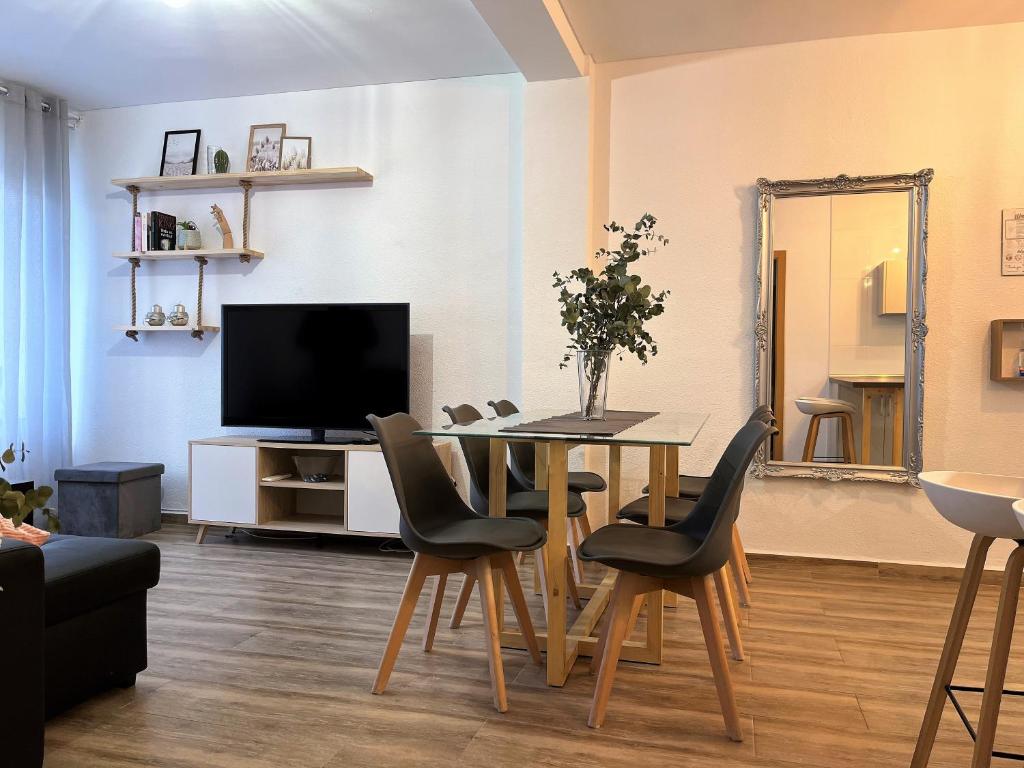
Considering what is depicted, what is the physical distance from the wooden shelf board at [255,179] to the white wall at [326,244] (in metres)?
0.07

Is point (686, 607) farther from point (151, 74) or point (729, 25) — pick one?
point (151, 74)

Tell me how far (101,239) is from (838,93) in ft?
15.1

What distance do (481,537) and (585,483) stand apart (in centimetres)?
135

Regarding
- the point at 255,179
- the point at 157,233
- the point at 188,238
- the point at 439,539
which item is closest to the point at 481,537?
the point at 439,539

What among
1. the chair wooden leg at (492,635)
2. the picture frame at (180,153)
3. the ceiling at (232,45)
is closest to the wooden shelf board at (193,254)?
the picture frame at (180,153)

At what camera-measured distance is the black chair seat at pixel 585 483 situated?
369 centimetres

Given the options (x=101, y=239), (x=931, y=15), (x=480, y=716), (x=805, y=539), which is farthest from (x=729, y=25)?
(x=101, y=239)

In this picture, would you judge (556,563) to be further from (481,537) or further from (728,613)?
(728,613)

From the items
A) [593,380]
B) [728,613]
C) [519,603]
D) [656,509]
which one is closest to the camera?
[519,603]

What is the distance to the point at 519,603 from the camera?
2645 mm

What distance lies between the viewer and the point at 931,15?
3.80 m

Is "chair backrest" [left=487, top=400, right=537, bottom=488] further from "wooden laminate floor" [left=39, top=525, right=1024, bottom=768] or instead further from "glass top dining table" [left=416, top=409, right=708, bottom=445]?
"glass top dining table" [left=416, top=409, right=708, bottom=445]

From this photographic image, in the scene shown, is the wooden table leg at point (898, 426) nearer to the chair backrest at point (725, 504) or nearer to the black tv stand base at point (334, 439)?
the chair backrest at point (725, 504)

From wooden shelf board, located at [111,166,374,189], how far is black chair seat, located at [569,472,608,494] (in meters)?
2.21
